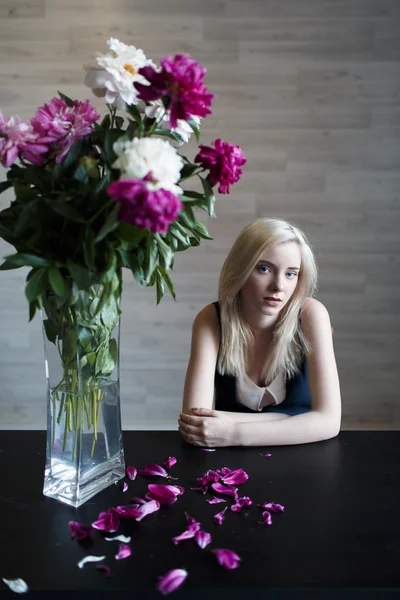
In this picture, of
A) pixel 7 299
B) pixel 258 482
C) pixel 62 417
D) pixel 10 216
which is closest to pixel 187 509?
pixel 258 482

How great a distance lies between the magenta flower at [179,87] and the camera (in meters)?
0.92

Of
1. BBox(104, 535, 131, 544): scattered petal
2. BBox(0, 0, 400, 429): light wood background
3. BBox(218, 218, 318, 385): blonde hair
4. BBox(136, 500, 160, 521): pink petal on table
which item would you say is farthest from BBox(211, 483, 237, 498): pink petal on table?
BBox(0, 0, 400, 429): light wood background

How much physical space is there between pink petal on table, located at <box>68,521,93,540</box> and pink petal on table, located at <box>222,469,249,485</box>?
31cm

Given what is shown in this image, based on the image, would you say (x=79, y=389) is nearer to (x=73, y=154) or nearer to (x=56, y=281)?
(x=56, y=281)

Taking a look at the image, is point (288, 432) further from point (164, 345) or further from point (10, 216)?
point (164, 345)

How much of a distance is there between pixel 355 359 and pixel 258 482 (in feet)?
7.78

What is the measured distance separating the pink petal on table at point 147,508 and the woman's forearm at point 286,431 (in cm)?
37

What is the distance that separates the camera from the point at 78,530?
103cm

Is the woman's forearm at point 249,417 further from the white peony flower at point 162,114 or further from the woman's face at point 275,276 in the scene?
the white peony flower at point 162,114

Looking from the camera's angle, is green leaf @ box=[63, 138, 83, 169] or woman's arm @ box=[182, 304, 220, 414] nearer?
green leaf @ box=[63, 138, 83, 169]

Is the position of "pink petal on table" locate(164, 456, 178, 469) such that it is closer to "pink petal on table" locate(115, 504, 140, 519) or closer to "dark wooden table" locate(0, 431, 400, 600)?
"dark wooden table" locate(0, 431, 400, 600)

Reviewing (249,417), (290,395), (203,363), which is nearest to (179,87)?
(249,417)

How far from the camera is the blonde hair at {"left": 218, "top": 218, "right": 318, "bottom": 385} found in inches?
70.9

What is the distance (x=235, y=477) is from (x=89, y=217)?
606 mm
